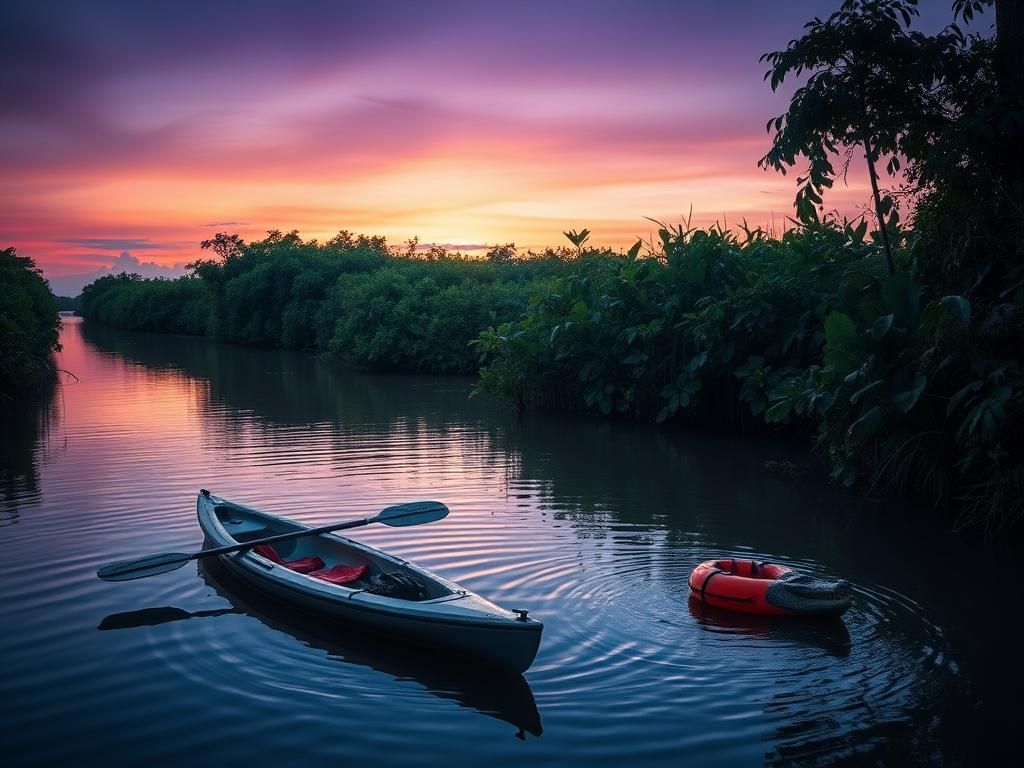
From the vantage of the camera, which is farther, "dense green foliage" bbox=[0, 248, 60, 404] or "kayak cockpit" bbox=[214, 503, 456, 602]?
"dense green foliage" bbox=[0, 248, 60, 404]

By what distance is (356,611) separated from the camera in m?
7.01

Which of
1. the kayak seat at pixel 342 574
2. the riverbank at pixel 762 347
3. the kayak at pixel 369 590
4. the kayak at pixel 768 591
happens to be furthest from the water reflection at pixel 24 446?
the riverbank at pixel 762 347

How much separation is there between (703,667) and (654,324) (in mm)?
12761

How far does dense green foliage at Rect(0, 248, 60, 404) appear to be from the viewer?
2311 cm

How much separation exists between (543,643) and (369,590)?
140cm

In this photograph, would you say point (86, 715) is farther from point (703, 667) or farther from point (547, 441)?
point (547, 441)

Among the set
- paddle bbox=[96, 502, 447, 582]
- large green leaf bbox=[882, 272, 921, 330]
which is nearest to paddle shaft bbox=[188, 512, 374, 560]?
paddle bbox=[96, 502, 447, 582]

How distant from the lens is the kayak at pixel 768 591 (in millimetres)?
7309

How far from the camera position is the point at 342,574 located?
27.2 ft

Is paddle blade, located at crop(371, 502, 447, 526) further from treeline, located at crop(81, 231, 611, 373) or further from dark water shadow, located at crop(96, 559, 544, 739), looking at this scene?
treeline, located at crop(81, 231, 611, 373)

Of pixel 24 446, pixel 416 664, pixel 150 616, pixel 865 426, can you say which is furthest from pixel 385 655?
pixel 24 446

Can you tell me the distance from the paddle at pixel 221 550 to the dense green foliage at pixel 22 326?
16.8 metres

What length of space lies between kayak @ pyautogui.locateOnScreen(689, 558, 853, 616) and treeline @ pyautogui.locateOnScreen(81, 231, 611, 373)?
1497 cm

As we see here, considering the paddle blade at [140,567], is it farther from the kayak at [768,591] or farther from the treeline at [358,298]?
the treeline at [358,298]
